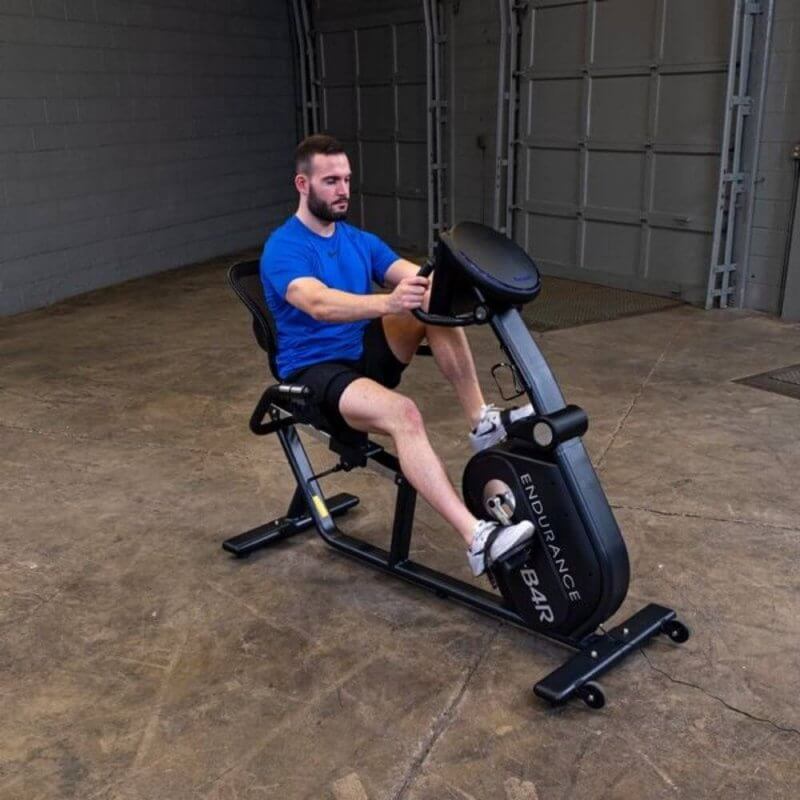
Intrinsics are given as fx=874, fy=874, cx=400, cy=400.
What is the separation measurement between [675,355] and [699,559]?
226 cm

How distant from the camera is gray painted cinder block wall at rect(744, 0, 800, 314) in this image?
4.92 meters

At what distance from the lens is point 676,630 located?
2172mm

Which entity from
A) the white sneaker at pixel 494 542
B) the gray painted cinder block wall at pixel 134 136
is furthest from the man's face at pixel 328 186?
the gray painted cinder block wall at pixel 134 136

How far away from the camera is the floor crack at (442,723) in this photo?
1741 millimetres

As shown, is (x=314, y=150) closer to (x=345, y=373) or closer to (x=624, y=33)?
(x=345, y=373)

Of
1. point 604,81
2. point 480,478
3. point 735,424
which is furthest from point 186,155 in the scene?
point 480,478

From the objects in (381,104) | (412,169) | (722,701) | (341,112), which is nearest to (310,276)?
(722,701)

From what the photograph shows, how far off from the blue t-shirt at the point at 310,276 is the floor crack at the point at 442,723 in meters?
0.88

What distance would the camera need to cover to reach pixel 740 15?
4930 millimetres

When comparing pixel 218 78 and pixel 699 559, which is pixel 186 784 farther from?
pixel 218 78

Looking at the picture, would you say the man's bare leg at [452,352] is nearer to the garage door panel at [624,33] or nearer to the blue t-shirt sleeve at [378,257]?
the blue t-shirt sleeve at [378,257]

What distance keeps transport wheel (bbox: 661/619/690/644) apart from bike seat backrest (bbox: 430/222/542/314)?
34.9 inches

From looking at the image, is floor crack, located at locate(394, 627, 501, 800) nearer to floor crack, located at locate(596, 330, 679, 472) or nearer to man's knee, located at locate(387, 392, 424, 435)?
man's knee, located at locate(387, 392, 424, 435)

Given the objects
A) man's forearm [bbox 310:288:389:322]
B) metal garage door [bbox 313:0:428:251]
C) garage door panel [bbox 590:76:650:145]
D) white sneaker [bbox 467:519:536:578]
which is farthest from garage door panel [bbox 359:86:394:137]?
white sneaker [bbox 467:519:536:578]
